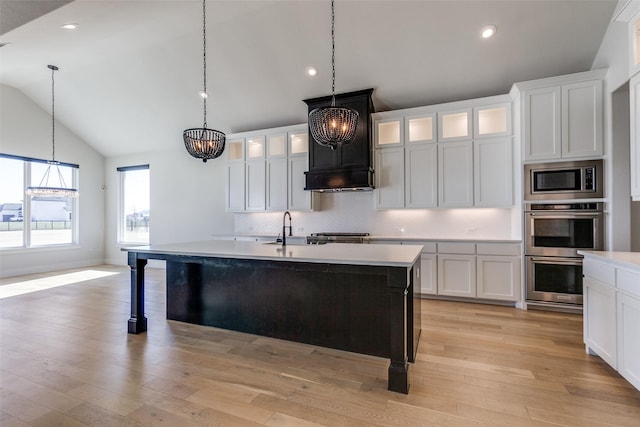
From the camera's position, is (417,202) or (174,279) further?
(417,202)

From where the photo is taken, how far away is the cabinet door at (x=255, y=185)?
552 cm

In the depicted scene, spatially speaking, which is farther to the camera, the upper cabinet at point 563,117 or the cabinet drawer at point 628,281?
the upper cabinet at point 563,117

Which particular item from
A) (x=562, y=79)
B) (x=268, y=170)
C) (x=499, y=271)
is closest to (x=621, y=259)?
(x=499, y=271)

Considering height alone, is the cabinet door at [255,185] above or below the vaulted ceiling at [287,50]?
below

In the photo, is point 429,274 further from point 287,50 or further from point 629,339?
point 287,50

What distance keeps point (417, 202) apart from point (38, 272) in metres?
7.72

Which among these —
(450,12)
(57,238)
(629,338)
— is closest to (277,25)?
(450,12)

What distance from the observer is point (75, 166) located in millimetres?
7074

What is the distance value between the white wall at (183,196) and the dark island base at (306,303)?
3187 millimetres

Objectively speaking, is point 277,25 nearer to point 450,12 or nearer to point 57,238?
point 450,12

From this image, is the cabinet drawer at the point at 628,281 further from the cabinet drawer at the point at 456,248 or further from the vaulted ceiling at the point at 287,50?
the vaulted ceiling at the point at 287,50

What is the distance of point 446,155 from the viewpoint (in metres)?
4.33

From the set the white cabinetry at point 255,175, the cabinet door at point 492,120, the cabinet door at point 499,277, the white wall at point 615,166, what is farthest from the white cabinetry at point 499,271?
the white cabinetry at point 255,175

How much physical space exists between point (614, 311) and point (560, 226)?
179cm
